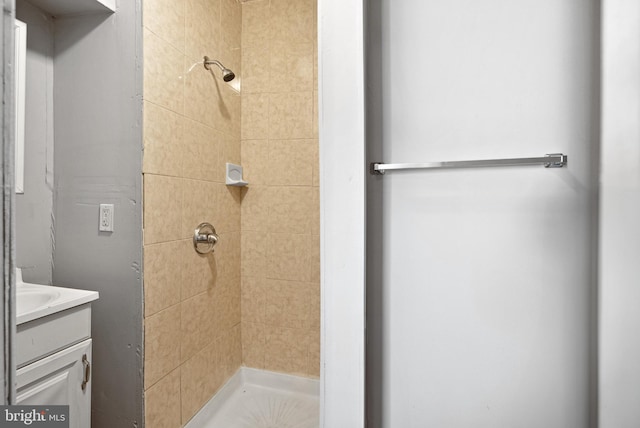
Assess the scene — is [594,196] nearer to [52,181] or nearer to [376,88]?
[376,88]

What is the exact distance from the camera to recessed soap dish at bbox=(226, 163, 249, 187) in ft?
6.86

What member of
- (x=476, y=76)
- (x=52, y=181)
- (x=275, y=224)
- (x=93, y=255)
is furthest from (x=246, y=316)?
(x=476, y=76)

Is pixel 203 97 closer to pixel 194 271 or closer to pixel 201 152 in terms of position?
pixel 201 152

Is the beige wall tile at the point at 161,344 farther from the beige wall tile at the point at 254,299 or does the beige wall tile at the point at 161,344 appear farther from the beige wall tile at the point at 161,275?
the beige wall tile at the point at 254,299

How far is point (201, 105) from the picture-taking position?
183 centimetres

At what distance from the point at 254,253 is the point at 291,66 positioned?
4.05ft

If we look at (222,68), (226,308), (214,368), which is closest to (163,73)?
(222,68)

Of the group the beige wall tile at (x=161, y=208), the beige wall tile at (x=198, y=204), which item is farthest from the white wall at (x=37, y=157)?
the beige wall tile at (x=198, y=204)

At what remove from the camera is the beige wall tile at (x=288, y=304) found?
218 cm

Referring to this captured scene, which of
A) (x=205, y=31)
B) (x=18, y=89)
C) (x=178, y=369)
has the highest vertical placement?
(x=205, y=31)

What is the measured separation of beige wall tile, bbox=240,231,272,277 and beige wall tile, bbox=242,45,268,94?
951 mm

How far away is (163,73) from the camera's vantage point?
155cm

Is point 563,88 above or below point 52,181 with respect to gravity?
above

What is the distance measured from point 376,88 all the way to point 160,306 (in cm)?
131
